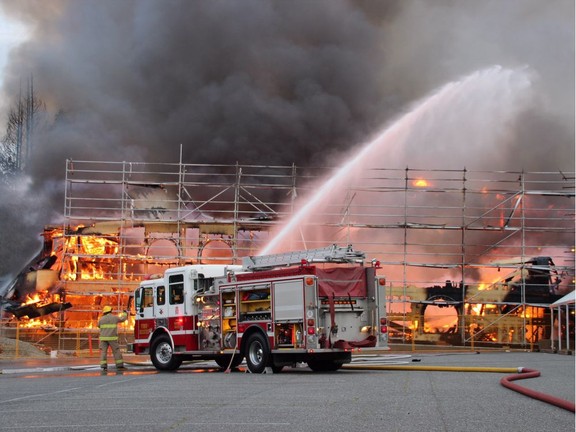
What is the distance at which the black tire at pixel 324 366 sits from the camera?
1664 centimetres

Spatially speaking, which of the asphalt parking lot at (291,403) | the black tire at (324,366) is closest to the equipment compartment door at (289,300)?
the asphalt parking lot at (291,403)

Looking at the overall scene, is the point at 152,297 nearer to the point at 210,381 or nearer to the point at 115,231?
the point at 210,381

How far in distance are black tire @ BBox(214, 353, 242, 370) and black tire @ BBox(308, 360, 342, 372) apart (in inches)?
61.7

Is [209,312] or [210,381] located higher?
[209,312]

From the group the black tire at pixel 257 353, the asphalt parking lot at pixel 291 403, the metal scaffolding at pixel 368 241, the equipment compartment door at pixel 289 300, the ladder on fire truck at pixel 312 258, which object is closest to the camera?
the asphalt parking lot at pixel 291 403

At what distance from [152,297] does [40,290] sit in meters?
16.0

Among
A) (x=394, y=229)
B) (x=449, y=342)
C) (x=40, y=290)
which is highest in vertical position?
(x=394, y=229)

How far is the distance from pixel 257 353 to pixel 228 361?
193 cm

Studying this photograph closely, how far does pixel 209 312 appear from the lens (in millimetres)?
17625

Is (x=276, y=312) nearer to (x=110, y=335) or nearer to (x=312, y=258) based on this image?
(x=312, y=258)

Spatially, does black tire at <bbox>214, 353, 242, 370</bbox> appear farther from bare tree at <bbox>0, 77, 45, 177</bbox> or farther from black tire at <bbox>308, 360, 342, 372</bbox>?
bare tree at <bbox>0, 77, 45, 177</bbox>

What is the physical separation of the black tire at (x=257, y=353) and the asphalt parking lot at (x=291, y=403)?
1.66ft

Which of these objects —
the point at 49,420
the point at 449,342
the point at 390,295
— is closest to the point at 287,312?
the point at 49,420

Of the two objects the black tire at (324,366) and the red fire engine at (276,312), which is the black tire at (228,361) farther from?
the black tire at (324,366)
